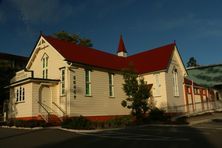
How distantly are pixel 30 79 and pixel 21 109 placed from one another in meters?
3.46

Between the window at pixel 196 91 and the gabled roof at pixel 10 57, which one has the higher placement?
the gabled roof at pixel 10 57

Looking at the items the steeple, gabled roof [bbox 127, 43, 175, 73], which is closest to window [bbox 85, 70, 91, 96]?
gabled roof [bbox 127, 43, 175, 73]

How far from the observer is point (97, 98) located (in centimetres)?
2589

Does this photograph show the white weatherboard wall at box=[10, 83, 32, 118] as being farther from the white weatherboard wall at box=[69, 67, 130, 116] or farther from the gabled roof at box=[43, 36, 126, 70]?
the gabled roof at box=[43, 36, 126, 70]

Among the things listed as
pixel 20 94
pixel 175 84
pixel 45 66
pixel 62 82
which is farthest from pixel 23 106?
pixel 175 84

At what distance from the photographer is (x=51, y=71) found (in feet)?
85.6

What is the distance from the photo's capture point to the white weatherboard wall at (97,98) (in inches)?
943

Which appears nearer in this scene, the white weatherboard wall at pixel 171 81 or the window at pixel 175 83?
the white weatherboard wall at pixel 171 81

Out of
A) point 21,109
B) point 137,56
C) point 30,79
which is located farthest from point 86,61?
point 137,56

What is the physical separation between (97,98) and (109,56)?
29.1 ft

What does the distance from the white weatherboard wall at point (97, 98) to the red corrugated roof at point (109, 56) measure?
3.86 ft

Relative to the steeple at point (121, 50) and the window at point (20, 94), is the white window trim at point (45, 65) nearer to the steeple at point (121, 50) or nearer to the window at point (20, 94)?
the window at point (20, 94)

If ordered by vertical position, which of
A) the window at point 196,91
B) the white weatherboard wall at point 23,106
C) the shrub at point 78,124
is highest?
the window at point 196,91

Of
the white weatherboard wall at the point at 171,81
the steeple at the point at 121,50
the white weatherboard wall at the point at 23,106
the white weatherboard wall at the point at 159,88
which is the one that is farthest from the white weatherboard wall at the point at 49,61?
the steeple at the point at 121,50
